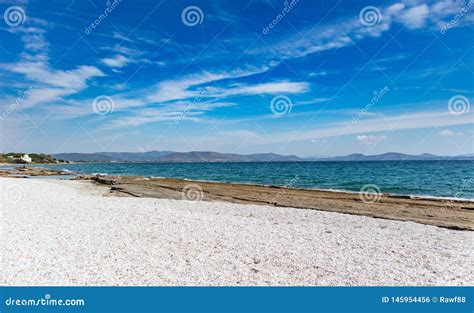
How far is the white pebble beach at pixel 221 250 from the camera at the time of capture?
7430 mm

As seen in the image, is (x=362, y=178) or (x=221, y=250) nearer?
(x=221, y=250)

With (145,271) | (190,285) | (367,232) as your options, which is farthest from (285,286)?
(367,232)

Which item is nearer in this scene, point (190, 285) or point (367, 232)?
point (190, 285)

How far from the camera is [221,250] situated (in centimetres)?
942

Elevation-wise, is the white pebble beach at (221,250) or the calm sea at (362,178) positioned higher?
the calm sea at (362,178)

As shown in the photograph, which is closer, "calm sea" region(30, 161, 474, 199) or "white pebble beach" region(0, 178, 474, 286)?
"white pebble beach" region(0, 178, 474, 286)

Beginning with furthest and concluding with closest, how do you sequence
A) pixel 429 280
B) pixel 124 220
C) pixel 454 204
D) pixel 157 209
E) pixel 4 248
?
pixel 454 204
pixel 157 209
pixel 124 220
pixel 4 248
pixel 429 280

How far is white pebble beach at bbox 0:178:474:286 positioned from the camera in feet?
24.4

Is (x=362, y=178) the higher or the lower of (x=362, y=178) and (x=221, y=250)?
the higher

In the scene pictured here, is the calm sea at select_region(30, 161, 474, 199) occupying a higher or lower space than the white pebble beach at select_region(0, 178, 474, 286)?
higher

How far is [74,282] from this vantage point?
6996mm

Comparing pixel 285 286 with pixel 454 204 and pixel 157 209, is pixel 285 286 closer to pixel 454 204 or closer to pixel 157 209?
pixel 157 209

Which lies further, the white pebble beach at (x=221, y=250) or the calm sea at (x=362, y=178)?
the calm sea at (x=362, y=178)

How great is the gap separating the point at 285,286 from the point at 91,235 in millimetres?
6806
